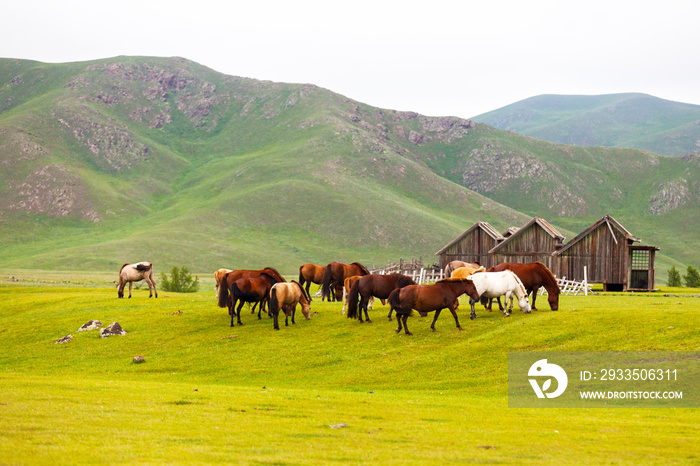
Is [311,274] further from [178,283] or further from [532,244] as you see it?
[532,244]

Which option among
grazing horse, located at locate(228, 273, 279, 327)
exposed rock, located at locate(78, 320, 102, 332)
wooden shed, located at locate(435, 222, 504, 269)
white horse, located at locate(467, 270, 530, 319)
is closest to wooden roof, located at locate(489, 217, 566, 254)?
wooden shed, located at locate(435, 222, 504, 269)

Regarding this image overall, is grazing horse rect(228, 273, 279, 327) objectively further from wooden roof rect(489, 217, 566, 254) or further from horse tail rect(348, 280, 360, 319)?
wooden roof rect(489, 217, 566, 254)

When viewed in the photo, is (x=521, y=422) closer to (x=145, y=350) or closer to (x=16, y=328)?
(x=145, y=350)

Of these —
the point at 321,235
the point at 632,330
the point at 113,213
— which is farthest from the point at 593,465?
the point at 113,213

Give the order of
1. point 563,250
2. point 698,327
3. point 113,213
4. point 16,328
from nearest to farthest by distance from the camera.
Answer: point 698,327
point 16,328
point 563,250
point 113,213

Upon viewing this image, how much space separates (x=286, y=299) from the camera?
102 ft

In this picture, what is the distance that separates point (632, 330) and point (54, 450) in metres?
20.8

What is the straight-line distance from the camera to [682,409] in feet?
56.7

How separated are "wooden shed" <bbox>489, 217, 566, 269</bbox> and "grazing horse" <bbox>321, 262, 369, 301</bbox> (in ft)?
106

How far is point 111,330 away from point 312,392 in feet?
53.4

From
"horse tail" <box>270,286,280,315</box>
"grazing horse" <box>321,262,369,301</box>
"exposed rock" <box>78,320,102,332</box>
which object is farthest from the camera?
"grazing horse" <box>321,262,369,301</box>

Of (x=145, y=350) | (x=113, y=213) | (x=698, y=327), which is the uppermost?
(x=113, y=213)

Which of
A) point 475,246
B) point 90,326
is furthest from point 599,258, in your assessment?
point 90,326

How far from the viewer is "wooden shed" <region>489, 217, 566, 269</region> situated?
65.5 metres
